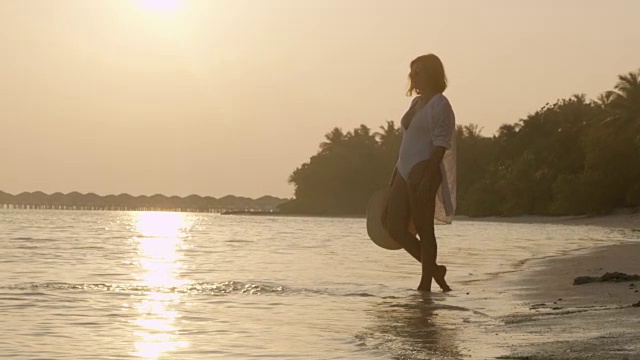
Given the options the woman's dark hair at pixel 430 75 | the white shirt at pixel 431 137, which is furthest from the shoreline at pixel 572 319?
the woman's dark hair at pixel 430 75

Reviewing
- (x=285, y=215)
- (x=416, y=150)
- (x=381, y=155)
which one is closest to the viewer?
(x=416, y=150)

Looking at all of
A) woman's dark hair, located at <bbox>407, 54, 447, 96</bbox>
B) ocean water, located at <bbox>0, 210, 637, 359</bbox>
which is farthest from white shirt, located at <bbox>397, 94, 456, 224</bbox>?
ocean water, located at <bbox>0, 210, 637, 359</bbox>

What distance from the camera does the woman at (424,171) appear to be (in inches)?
372

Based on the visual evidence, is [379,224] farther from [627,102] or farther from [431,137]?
[627,102]

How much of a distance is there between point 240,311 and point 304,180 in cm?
9969

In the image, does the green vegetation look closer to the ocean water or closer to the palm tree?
the palm tree

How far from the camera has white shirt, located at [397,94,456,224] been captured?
9.43 metres

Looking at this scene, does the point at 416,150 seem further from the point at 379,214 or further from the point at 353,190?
the point at 353,190

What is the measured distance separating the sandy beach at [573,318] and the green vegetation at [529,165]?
42810 millimetres

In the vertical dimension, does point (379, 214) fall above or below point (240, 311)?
above

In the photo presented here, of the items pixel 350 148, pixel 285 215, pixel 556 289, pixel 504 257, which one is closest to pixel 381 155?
pixel 350 148

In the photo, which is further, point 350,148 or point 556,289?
point 350,148

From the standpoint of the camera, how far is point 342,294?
991 cm

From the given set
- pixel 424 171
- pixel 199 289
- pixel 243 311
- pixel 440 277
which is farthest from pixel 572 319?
pixel 199 289
